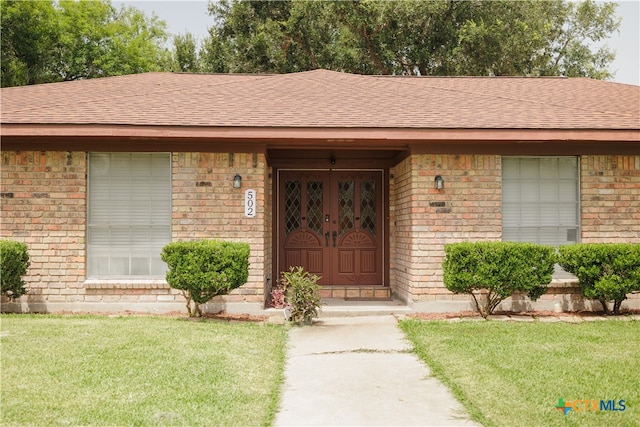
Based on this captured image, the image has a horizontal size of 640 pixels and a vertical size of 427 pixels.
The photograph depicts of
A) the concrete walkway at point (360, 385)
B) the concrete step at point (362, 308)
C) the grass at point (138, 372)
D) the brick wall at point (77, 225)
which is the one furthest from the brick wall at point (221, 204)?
the concrete walkway at point (360, 385)

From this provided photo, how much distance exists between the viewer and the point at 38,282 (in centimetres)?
880

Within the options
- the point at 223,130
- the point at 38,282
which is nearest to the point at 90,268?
the point at 38,282

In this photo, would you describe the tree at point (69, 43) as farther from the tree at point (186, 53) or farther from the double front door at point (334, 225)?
the double front door at point (334, 225)

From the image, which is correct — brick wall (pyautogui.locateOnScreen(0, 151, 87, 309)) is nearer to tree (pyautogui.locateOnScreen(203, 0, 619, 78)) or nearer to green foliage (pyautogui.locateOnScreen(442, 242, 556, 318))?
green foliage (pyautogui.locateOnScreen(442, 242, 556, 318))

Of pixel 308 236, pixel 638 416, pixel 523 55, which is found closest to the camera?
Answer: pixel 638 416

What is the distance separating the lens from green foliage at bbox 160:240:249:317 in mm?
7758

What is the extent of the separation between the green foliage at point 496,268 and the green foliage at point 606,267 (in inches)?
18.7

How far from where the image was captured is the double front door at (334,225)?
11016 millimetres

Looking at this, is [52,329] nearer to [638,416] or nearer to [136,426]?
[136,426]

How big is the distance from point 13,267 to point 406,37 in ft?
60.9

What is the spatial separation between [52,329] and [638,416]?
6181mm

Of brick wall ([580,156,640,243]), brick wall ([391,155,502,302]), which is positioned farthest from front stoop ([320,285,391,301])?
brick wall ([580,156,640,243])

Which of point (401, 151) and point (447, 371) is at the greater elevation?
point (401, 151)

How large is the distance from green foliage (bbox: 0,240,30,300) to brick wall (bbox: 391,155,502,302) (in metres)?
5.76
